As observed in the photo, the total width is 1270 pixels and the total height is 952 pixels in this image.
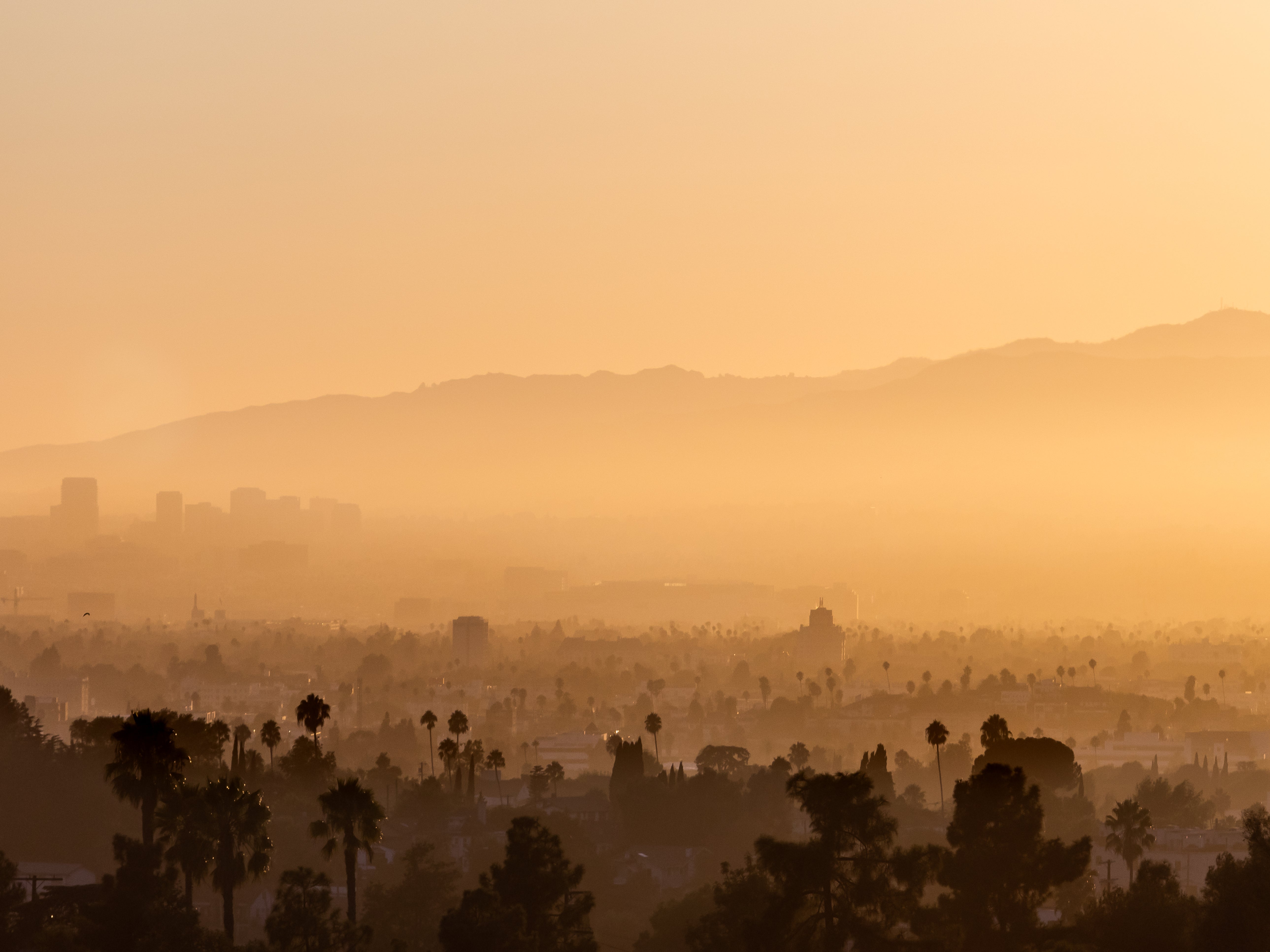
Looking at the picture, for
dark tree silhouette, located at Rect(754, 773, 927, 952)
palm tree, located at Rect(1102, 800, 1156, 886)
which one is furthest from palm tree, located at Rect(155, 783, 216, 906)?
palm tree, located at Rect(1102, 800, 1156, 886)

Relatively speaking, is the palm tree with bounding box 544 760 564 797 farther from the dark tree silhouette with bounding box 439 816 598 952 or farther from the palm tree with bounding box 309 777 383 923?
the dark tree silhouette with bounding box 439 816 598 952

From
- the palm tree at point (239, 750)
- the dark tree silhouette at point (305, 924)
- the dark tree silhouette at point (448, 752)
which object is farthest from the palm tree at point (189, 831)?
the dark tree silhouette at point (448, 752)

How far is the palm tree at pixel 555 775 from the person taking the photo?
509ft

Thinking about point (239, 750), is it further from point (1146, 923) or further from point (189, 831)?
point (1146, 923)

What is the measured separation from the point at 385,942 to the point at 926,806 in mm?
75730

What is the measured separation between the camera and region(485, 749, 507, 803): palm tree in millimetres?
150625

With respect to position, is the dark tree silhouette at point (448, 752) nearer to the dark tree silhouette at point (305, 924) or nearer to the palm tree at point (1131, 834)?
the palm tree at point (1131, 834)

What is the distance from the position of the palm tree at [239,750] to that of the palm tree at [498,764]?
19.8 metres

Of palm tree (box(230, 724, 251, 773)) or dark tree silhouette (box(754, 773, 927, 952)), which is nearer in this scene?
dark tree silhouette (box(754, 773, 927, 952))

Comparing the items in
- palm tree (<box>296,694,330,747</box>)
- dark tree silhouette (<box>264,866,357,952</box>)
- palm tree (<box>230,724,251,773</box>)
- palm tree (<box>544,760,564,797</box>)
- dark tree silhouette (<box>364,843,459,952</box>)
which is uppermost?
palm tree (<box>296,694,330,747</box>)

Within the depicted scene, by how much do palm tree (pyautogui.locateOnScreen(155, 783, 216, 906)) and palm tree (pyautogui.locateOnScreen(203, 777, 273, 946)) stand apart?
0.92ft

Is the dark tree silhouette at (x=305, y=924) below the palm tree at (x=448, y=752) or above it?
below

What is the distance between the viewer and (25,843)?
10894 centimetres

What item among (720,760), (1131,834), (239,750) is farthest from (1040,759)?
(239,750)
